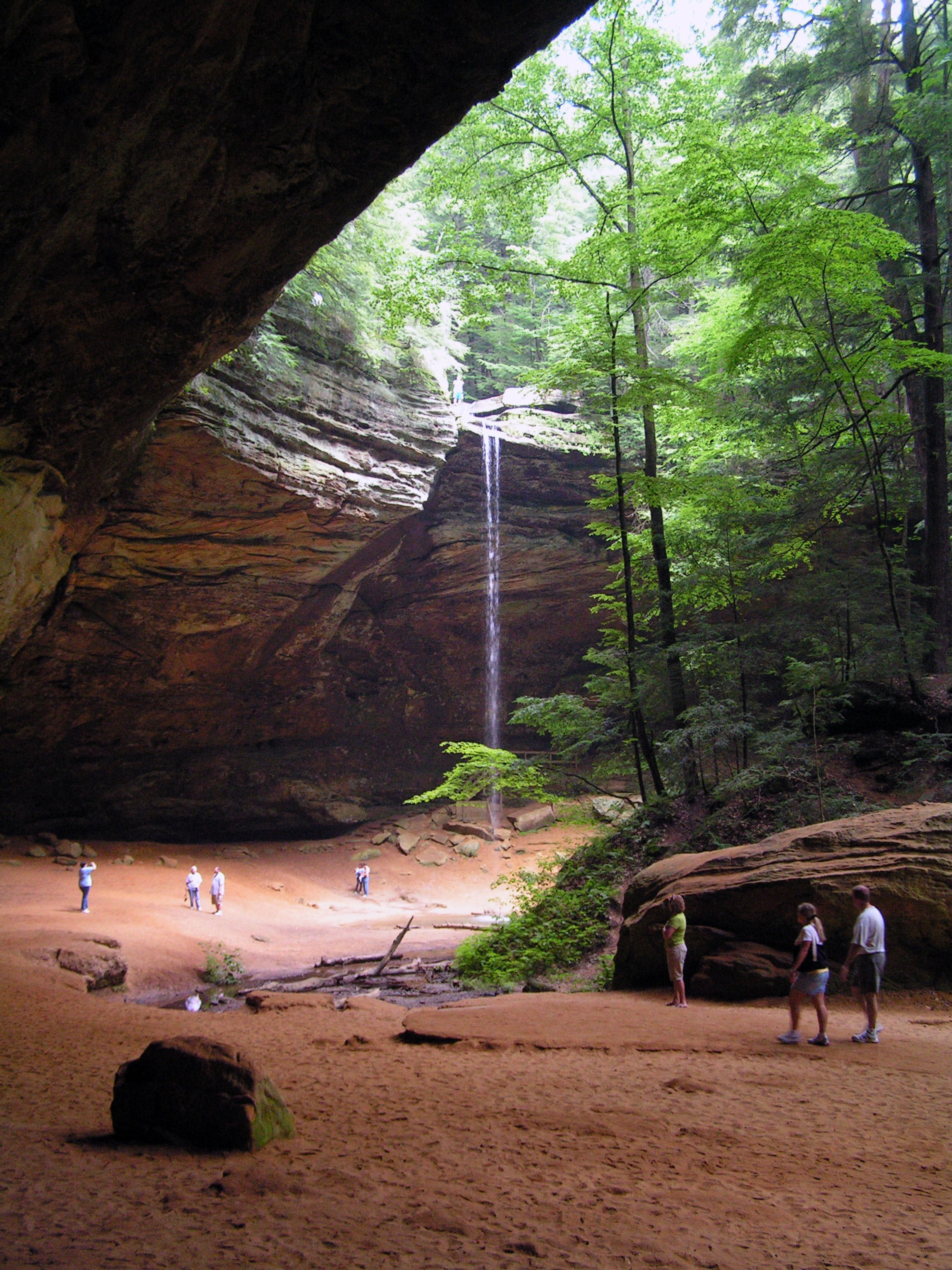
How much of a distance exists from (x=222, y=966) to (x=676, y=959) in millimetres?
8472

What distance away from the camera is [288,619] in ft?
63.7

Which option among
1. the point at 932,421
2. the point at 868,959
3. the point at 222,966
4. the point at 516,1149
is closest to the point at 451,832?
the point at 222,966

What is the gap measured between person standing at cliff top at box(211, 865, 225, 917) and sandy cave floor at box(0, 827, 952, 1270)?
7650 mm

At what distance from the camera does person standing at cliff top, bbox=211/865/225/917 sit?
1564cm

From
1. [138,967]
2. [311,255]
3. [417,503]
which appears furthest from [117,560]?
[311,255]

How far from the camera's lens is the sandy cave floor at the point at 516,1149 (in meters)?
2.72

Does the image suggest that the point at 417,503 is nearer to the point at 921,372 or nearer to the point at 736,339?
the point at 736,339

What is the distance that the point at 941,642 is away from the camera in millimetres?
12031

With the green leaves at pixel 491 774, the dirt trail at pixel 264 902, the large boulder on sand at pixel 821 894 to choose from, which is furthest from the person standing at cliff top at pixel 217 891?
the large boulder on sand at pixel 821 894

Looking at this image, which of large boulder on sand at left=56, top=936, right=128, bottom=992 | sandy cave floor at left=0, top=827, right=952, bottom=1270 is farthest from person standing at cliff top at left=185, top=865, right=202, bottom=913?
sandy cave floor at left=0, top=827, right=952, bottom=1270

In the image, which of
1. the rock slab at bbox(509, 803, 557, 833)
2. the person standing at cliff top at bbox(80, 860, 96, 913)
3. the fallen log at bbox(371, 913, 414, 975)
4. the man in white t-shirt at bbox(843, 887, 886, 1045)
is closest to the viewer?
the man in white t-shirt at bbox(843, 887, 886, 1045)

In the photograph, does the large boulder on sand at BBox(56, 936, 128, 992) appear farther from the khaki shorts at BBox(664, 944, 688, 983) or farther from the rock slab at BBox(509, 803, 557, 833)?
the rock slab at BBox(509, 803, 557, 833)

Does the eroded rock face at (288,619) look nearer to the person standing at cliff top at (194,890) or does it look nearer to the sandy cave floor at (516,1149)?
the person standing at cliff top at (194,890)

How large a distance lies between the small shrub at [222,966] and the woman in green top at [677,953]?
760 cm
